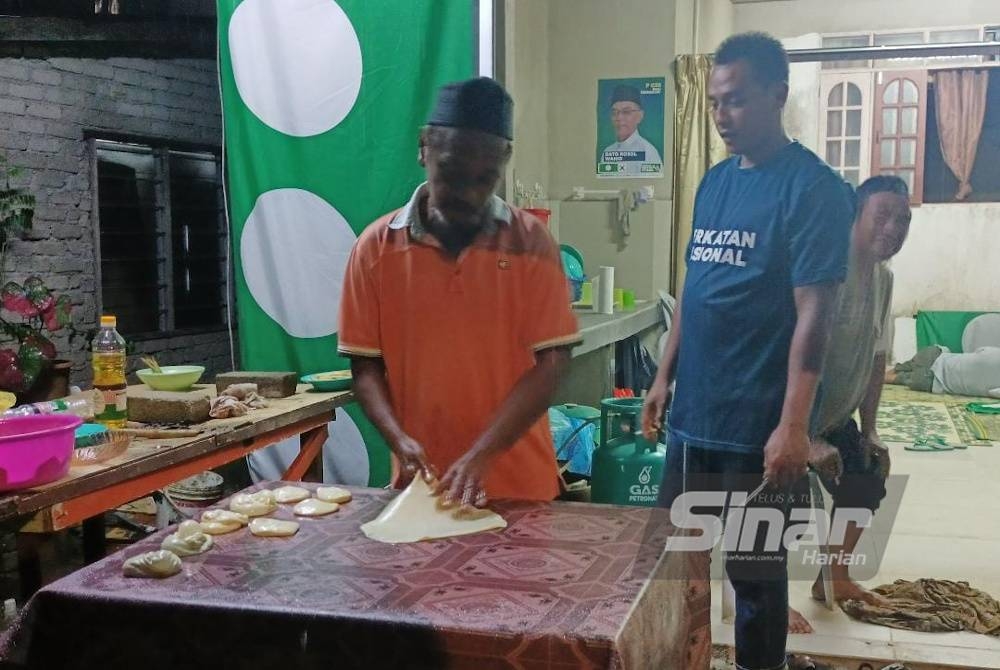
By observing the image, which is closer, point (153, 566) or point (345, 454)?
point (153, 566)

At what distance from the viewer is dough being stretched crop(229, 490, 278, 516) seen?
73.1 inches

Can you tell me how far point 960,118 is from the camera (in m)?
1.90

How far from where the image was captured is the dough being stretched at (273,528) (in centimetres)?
174

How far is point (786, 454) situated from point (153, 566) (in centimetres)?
126

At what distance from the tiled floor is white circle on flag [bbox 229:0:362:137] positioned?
1.58 meters

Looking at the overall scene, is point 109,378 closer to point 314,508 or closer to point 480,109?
point 314,508

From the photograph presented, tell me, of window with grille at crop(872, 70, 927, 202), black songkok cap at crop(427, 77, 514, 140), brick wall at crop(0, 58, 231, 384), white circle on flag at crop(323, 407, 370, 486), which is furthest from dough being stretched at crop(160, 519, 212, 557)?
brick wall at crop(0, 58, 231, 384)

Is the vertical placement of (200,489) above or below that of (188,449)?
below

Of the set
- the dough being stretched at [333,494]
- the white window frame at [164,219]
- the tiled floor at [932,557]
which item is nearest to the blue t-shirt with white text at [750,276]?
the tiled floor at [932,557]

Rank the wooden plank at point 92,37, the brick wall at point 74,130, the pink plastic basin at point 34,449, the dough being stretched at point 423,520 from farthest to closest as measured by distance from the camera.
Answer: the brick wall at point 74,130
the wooden plank at point 92,37
the pink plastic basin at point 34,449
the dough being stretched at point 423,520

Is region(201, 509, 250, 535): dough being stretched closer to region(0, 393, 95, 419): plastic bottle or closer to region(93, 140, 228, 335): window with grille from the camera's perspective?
region(0, 393, 95, 419): plastic bottle

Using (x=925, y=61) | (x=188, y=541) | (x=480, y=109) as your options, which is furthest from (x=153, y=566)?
(x=925, y=61)

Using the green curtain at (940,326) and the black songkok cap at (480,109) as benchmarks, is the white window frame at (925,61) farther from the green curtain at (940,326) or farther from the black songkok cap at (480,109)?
the black songkok cap at (480,109)

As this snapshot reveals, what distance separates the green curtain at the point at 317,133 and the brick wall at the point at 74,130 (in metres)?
Answer: 2.49
